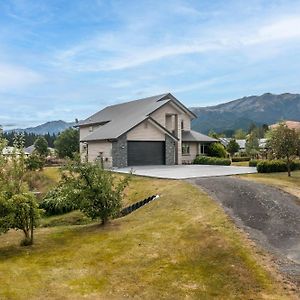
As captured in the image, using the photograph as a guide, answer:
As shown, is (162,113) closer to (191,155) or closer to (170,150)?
(170,150)

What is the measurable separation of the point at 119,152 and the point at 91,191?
19.4 m

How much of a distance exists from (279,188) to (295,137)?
261 inches

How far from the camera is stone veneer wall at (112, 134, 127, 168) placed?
35.9 meters

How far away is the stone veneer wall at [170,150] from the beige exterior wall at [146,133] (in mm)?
782

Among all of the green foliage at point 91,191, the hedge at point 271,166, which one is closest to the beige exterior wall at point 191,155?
the hedge at point 271,166

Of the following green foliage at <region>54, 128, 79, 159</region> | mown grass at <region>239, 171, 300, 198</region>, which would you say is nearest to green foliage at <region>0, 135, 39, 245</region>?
mown grass at <region>239, 171, 300, 198</region>

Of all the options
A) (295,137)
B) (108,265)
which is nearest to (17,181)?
(108,265)

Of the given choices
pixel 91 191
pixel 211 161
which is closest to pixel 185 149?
pixel 211 161

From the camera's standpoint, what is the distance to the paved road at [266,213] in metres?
11.8

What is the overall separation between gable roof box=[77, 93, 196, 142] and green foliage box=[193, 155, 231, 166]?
5949 mm

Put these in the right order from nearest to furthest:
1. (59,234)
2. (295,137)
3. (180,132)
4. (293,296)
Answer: (293,296)
(59,234)
(295,137)
(180,132)

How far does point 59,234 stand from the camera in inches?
629

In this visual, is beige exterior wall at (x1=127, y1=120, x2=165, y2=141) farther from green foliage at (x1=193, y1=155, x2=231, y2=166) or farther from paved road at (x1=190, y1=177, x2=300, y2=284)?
paved road at (x1=190, y1=177, x2=300, y2=284)

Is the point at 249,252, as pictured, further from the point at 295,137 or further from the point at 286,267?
the point at 295,137
